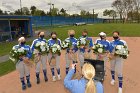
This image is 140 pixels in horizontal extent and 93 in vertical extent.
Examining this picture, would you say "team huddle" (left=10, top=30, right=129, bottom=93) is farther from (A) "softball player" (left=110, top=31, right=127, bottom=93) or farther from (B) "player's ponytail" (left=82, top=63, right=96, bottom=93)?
(B) "player's ponytail" (left=82, top=63, right=96, bottom=93)

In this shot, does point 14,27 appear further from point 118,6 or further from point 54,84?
point 118,6

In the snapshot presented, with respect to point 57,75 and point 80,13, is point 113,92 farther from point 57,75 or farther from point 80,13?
point 80,13

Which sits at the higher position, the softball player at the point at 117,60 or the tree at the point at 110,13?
the tree at the point at 110,13

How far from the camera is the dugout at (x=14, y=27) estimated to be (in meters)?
24.8

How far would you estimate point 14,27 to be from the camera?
27.2m

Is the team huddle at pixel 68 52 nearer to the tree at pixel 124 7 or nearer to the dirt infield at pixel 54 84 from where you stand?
the dirt infield at pixel 54 84

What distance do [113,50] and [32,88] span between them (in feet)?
11.8

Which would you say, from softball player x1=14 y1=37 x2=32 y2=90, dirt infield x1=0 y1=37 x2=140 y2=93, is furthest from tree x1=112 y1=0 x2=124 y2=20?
softball player x1=14 y1=37 x2=32 y2=90

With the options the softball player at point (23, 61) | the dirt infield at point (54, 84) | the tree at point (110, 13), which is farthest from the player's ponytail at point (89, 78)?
the tree at point (110, 13)

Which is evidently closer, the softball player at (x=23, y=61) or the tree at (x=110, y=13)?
the softball player at (x=23, y=61)

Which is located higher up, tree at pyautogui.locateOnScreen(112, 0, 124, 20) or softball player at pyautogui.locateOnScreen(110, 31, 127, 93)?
tree at pyautogui.locateOnScreen(112, 0, 124, 20)

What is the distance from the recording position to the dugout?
24.8 metres

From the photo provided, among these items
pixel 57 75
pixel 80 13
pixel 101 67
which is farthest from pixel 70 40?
pixel 80 13

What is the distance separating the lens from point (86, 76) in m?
3.35
